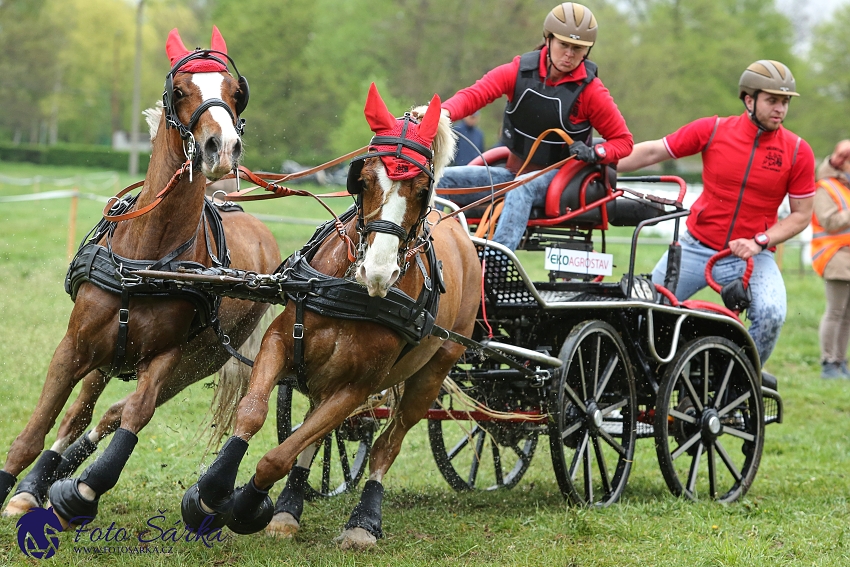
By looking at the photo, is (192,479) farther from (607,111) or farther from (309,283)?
A: (607,111)

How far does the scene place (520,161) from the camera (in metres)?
5.63

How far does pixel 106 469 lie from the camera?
365cm

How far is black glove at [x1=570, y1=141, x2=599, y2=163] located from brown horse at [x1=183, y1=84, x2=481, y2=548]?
46.4 inches

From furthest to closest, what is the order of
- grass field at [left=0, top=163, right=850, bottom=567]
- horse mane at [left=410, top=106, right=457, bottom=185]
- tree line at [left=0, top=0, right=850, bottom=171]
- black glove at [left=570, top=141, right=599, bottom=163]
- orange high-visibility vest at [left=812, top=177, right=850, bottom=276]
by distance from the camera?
tree line at [left=0, top=0, right=850, bottom=171] → orange high-visibility vest at [left=812, top=177, right=850, bottom=276] → black glove at [left=570, top=141, right=599, bottom=163] → grass field at [left=0, top=163, right=850, bottom=567] → horse mane at [left=410, top=106, right=457, bottom=185]

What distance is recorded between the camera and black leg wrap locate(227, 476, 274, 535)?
12.1 feet

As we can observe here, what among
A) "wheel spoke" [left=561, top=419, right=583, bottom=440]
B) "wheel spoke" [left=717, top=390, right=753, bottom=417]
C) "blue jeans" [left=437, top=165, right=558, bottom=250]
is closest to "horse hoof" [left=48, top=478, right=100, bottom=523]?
"wheel spoke" [left=561, top=419, right=583, bottom=440]

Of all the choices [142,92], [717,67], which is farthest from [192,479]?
[142,92]

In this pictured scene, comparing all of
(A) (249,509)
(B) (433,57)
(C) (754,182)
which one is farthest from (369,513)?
(B) (433,57)

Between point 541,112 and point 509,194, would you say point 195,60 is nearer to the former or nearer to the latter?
point 509,194

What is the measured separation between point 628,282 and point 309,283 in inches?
88.1

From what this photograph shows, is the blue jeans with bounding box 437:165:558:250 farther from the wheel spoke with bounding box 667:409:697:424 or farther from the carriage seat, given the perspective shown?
the wheel spoke with bounding box 667:409:697:424

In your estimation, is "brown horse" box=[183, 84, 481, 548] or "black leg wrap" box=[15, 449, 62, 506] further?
"black leg wrap" box=[15, 449, 62, 506]

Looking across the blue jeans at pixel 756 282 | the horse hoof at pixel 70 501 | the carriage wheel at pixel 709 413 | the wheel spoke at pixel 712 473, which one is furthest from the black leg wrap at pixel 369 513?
the blue jeans at pixel 756 282

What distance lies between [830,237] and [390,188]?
A: 738 cm
